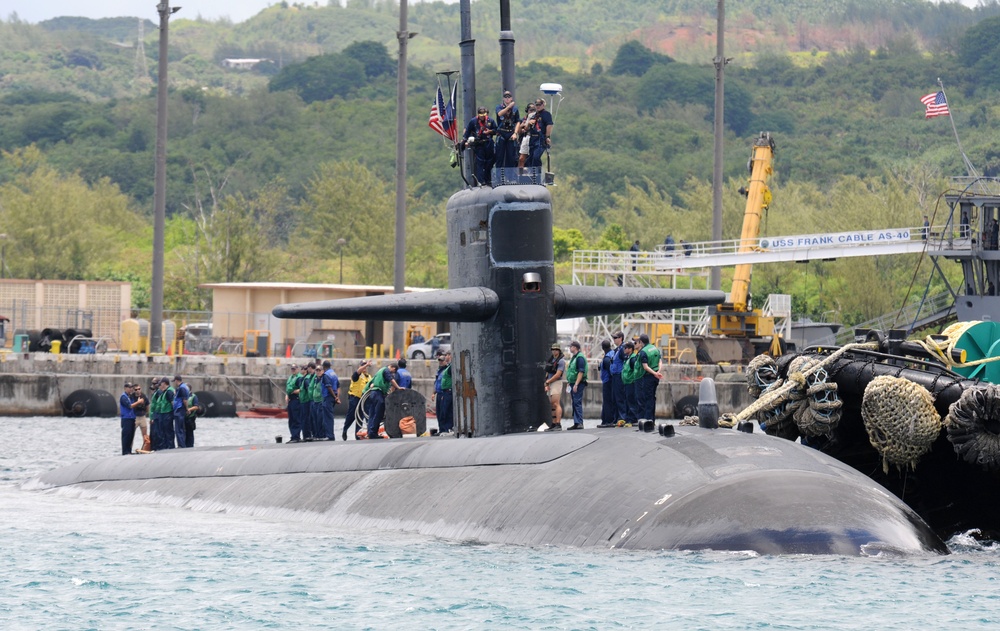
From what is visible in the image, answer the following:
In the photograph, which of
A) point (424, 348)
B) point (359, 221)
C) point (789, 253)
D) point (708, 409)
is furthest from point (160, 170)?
point (359, 221)

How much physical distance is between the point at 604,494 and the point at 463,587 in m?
1.99

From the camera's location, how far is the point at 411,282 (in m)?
77.6

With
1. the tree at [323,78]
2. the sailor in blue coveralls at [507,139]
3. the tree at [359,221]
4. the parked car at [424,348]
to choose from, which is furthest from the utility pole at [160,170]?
the tree at [323,78]

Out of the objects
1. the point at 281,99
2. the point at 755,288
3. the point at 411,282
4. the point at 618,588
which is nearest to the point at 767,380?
the point at 618,588

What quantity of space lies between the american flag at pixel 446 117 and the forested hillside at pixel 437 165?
44.2m

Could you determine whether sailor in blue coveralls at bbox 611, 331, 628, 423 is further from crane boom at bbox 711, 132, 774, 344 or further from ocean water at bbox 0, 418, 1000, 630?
crane boom at bbox 711, 132, 774, 344

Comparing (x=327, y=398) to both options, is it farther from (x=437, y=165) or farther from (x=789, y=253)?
(x=437, y=165)

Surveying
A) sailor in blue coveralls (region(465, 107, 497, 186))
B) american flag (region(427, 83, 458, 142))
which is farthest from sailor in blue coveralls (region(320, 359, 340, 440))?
sailor in blue coveralls (region(465, 107, 497, 186))

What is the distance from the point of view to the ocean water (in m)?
11.6

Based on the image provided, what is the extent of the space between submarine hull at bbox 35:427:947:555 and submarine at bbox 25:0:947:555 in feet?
0.06

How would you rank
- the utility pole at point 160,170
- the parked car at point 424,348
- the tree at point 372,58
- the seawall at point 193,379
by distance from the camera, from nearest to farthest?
the utility pole at point 160,170, the seawall at point 193,379, the parked car at point 424,348, the tree at point 372,58

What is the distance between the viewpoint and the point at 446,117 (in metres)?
19.4

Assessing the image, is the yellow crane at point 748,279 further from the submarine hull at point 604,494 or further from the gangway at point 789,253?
the submarine hull at point 604,494

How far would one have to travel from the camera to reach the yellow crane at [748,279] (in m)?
49.7
